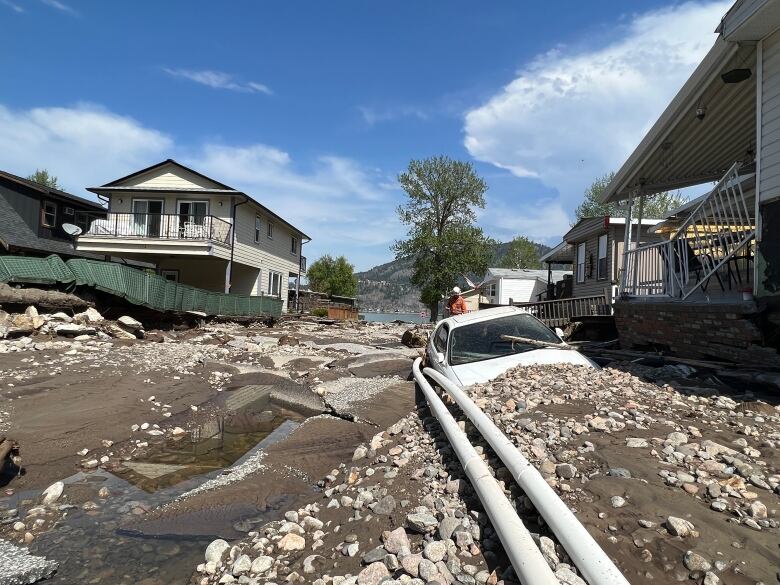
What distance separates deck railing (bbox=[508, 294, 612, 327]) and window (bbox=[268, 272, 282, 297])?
19319mm

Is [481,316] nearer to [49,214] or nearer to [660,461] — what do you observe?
[660,461]

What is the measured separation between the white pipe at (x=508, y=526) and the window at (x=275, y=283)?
28.5 metres

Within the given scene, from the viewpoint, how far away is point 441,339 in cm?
802

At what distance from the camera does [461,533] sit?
2.87 meters

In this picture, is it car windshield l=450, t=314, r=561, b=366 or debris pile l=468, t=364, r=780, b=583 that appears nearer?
debris pile l=468, t=364, r=780, b=583

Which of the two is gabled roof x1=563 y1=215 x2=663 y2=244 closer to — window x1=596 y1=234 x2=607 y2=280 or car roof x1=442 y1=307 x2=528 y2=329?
window x1=596 y1=234 x2=607 y2=280

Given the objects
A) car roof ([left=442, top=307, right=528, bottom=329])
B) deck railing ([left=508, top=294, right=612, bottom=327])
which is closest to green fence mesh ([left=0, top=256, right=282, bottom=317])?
car roof ([left=442, top=307, right=528, bottom=329])

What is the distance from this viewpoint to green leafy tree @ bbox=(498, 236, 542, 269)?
63.9 meters

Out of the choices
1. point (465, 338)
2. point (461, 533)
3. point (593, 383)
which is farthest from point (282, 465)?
point (593, 383)

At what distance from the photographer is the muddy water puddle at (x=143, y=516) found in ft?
10.4

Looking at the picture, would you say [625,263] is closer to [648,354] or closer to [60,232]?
[648,354]

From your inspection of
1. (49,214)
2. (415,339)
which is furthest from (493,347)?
(49,214)

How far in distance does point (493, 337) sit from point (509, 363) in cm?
70

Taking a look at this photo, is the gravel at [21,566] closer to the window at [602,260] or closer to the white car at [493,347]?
the white car at [493,347]
